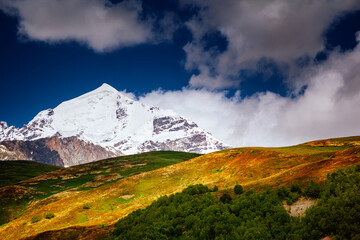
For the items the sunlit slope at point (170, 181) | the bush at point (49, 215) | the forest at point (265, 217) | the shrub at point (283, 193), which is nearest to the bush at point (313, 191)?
the forest at point (265, 217)

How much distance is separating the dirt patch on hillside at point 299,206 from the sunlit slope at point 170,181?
5.17 meters

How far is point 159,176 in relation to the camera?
48844 millimetres

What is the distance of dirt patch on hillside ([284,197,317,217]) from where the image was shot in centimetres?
1445

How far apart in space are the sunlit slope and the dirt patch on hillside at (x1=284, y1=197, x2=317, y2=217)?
5169 millimetres

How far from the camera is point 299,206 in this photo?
1526 centimetres

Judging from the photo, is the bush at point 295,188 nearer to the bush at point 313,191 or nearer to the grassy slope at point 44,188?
the bush at point 313,191

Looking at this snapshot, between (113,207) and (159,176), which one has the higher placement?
(159,176)

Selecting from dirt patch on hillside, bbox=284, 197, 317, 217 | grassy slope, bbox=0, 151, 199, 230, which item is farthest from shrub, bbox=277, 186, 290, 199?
grassy slope, bbox=0, 151, 199, 230

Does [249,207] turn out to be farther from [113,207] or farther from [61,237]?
[113,207]

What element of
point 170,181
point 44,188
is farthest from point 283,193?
point 44,188

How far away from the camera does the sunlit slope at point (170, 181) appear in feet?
98.5

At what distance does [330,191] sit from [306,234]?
17.0 feet

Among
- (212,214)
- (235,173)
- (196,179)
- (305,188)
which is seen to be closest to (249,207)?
(212,214)

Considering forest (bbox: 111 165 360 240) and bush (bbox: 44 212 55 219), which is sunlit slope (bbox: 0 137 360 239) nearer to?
bush (bbox: 44 212 55 219)
